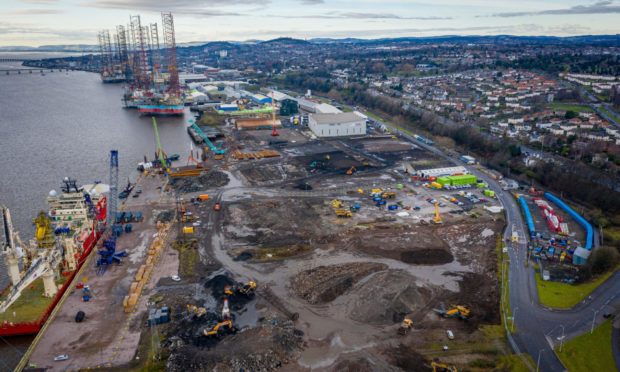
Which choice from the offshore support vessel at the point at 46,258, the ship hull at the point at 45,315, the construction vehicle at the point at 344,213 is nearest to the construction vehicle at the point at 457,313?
the construction vehicle at the point at 344,213

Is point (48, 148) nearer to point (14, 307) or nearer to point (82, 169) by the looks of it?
point (82, 169)

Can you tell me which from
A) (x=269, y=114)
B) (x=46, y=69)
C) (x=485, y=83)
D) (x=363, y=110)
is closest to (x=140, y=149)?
(x=269, y=114)

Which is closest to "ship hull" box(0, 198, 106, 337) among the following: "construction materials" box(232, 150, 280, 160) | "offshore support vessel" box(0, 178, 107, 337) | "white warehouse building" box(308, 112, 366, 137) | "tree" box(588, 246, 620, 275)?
"offshore support vessel" box(0, 178, 107, 337)

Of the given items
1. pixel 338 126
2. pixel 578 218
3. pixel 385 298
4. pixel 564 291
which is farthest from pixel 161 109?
pixel 564 291

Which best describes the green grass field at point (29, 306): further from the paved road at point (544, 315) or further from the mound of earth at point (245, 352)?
the paved road at point (544, 315)

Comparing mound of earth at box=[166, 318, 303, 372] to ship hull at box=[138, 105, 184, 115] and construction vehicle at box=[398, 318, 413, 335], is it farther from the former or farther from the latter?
ship hull at box=[138, 105, 184, 115]
